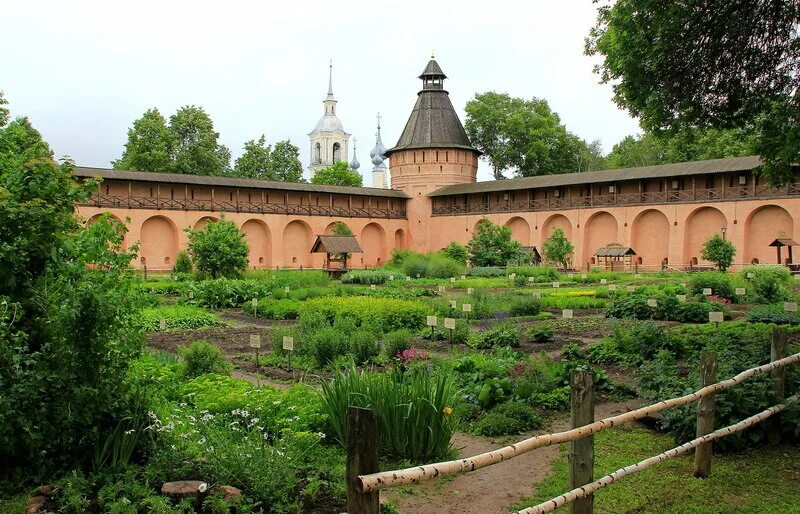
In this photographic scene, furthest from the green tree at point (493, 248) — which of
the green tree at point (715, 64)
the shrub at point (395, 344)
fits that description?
the shrub at point (395, 344)

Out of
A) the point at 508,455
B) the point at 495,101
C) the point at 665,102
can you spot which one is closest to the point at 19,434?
the point at 508,455

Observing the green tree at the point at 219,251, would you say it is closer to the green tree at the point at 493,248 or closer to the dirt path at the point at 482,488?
the green tree at the point at 493,248

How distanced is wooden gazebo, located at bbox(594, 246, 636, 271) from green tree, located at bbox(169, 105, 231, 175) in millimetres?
22979

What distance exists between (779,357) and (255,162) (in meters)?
42.3

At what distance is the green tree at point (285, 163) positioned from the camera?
151 feet

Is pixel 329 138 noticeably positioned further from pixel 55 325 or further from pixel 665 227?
pixel 55 325

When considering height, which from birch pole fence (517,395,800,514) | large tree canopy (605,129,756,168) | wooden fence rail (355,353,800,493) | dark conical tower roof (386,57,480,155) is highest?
dark conical tower roof (386,57,480,155)

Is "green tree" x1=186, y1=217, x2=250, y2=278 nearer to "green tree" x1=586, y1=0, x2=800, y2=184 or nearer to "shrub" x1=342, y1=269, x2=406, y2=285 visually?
"shrub" x1=342, y1=269, x2=406, y2=285

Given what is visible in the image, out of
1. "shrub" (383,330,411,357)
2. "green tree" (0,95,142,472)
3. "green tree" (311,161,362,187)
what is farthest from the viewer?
"green tree" (311,161,362,187)

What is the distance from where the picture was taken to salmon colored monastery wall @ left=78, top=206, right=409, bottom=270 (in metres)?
33.0

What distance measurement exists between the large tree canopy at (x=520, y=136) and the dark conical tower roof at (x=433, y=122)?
13.4 ft

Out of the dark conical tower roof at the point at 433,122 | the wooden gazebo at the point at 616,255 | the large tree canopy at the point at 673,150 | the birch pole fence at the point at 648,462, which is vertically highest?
the dark conical tower roof at the point at 433,122

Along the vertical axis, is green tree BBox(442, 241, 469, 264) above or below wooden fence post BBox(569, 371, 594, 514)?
above

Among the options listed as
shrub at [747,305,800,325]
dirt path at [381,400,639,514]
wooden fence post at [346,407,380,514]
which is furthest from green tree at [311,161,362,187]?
wooden fence post at [346,407,380,514]
